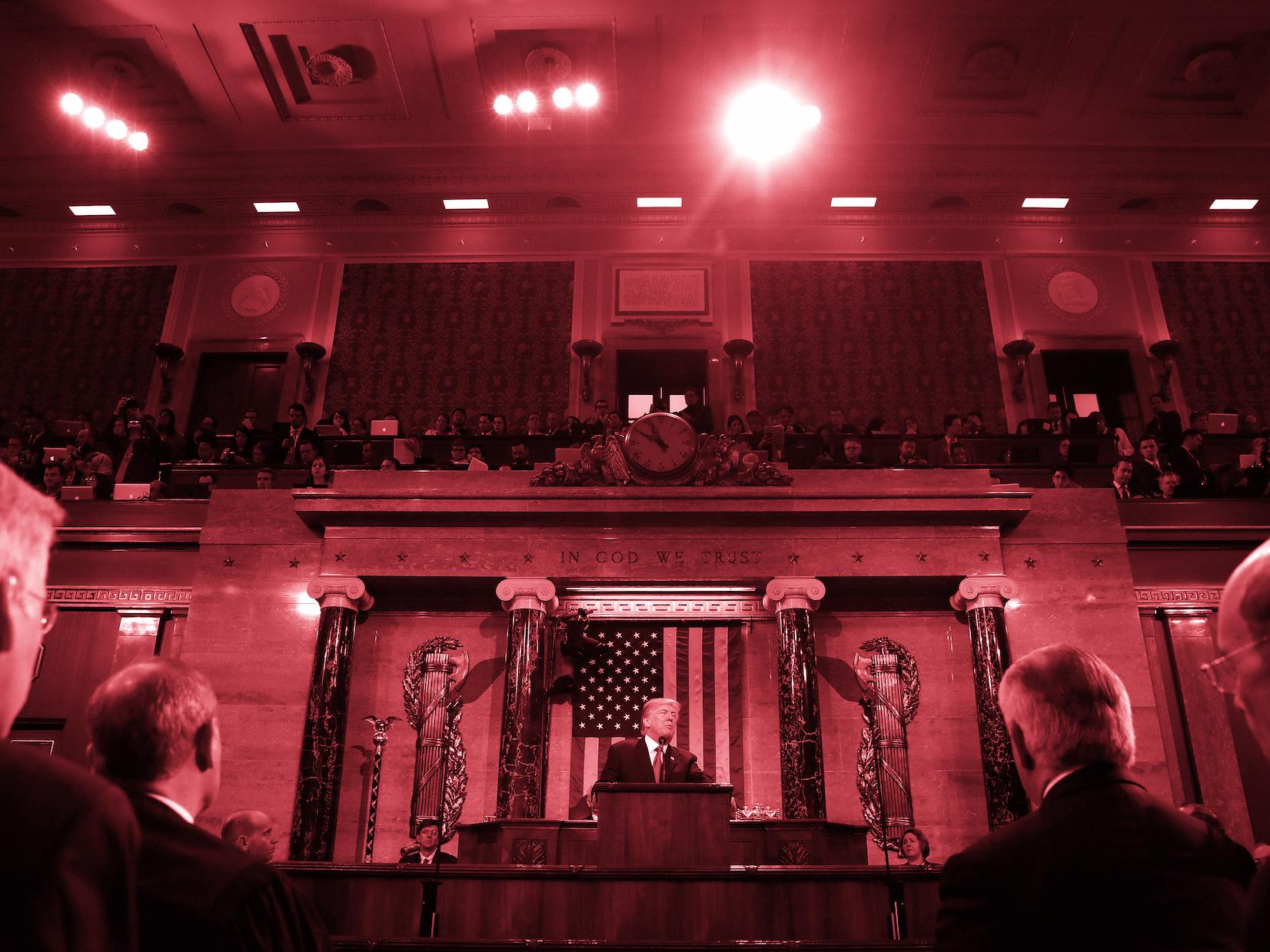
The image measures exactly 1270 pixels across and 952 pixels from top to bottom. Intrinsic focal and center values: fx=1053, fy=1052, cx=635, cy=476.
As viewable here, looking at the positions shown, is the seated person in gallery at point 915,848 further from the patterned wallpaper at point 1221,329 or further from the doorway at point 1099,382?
the patterned wallpaper at point 1221,329

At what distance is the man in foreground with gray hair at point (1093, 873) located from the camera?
1.69m

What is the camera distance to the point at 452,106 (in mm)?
14172

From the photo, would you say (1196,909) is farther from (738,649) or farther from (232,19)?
(232,19)

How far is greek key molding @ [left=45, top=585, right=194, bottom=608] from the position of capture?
988 cm

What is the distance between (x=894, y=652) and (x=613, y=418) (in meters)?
3.84

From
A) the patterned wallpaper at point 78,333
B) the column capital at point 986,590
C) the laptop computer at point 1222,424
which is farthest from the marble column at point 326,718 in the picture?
the laptop computer at point 1222,424

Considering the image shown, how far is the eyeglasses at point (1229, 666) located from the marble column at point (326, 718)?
787 cm

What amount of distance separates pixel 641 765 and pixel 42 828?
649 centimetres

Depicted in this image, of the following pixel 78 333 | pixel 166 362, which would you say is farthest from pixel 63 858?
pixel 78 333

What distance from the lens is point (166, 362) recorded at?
48.0 feet

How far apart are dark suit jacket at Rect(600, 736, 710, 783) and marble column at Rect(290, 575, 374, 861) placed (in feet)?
8.22

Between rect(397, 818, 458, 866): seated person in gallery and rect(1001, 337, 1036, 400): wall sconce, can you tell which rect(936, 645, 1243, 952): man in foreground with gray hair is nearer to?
rect(397, 818, 458, 866): seated person in gallery

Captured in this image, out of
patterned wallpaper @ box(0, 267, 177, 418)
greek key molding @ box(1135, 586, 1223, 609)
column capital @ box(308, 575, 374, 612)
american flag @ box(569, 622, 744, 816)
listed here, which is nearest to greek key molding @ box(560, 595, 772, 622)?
american flag @ box(569, 622, 744, 816)

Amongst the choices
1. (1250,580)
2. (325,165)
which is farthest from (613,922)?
(325,165)
